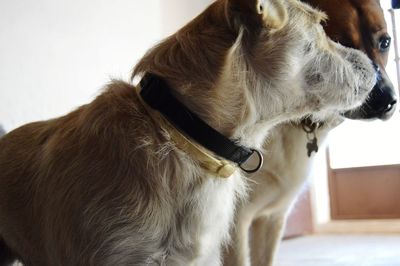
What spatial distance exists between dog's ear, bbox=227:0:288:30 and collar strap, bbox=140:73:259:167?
207 mm

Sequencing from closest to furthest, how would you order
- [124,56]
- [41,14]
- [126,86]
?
[126,86] < [41,14] < [124,56]

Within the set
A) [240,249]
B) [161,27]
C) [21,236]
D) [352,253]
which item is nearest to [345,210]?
[352,253]

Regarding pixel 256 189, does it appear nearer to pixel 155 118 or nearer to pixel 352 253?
pixel 155 118

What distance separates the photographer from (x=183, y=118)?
41.1 inches

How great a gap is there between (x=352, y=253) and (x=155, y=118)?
1855 mm

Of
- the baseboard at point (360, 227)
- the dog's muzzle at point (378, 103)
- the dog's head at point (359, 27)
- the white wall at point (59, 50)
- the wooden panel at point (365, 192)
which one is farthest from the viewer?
the wooden panel at point (365, 192)

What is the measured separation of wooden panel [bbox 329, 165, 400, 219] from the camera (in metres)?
3.65

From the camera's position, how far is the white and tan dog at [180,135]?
1.04 m

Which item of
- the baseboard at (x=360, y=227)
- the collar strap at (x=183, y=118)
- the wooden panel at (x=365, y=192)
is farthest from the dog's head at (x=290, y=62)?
the wooden panel at (x=365, y=192)

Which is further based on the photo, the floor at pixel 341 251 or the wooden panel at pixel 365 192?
the wooden panel at pixel 365 192

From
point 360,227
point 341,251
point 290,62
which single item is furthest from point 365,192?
point 290,62

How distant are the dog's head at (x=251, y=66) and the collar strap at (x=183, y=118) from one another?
20 mm

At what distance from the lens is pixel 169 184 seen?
1.05 m

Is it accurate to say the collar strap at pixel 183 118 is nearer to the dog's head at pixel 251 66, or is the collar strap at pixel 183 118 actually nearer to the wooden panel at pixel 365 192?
the dog's head at pixel 251 66
